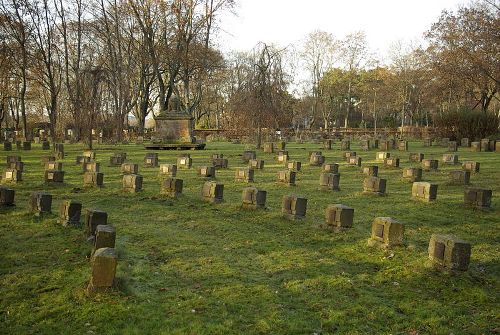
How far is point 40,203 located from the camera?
9.23 metres

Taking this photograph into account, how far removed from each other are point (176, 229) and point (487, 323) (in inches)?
214

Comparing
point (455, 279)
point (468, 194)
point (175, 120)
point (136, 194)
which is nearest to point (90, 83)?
point (175, 120)

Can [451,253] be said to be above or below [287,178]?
below

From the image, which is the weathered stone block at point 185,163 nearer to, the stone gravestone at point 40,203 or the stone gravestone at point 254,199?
the stone gravestone at point 254,199

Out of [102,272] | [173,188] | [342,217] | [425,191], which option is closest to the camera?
[102,272]

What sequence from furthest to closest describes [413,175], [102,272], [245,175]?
[413,175]
[245,175]
[102,272]

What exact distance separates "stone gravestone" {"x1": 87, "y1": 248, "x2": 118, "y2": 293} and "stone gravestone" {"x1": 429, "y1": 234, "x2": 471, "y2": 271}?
4379mm

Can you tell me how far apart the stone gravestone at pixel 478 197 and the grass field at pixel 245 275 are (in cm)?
24

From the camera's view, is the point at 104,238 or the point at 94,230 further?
the point at 94,230

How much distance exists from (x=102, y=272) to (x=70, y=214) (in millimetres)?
3462

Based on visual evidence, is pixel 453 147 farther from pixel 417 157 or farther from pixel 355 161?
pixel 355 161

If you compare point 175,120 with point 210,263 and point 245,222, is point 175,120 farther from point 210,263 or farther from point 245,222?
point 210,263

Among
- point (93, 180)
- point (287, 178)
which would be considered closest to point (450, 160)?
point (287, 178)

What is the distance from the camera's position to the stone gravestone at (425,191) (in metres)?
11.1
